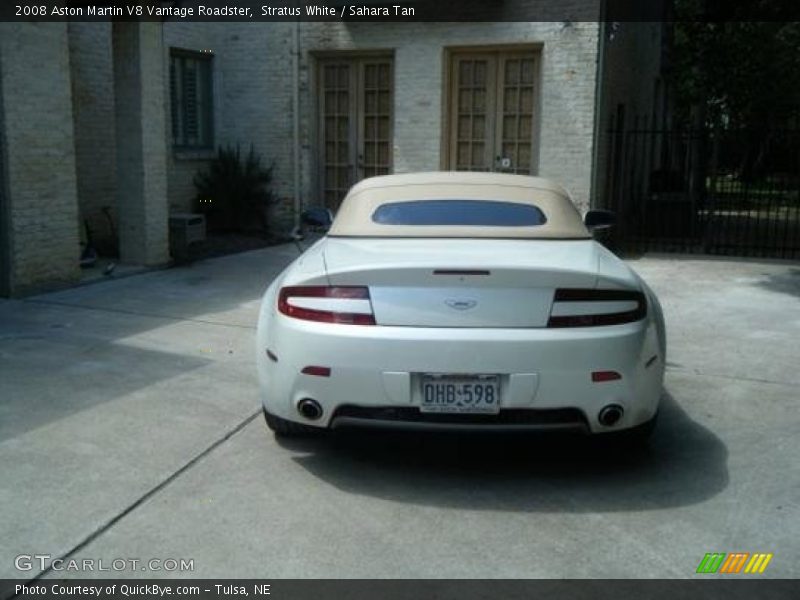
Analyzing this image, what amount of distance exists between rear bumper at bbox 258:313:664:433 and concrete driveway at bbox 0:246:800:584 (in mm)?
300

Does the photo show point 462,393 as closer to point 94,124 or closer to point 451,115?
point 94,124

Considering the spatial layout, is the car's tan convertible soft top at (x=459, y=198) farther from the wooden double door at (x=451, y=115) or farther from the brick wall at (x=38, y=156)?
the wooden double door at (x=451, y=115)

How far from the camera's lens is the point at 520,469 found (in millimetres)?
4309

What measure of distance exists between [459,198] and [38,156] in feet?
17.9

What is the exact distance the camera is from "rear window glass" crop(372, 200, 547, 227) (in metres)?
4.89

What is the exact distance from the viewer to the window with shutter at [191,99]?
13.5 metres

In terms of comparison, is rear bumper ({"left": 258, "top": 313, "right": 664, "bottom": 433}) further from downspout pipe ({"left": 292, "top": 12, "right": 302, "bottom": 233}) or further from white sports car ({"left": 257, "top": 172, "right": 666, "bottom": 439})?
downspout pipe ({"left": 292, "top": 12, "right": 302, "bottom": 233})

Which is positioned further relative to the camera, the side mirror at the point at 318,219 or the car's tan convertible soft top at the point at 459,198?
the side mirror at the point at 318,219

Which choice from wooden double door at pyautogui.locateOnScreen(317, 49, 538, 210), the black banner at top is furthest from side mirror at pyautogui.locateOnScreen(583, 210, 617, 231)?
wooden double door at pyautogui.locateOnScreen(317, 49, 538, 210)

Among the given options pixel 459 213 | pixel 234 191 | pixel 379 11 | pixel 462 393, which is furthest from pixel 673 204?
pixel 462 393

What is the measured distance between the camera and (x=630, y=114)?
15.9 meters

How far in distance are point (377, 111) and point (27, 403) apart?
32.4ft

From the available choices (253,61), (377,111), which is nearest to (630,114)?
(377,111)

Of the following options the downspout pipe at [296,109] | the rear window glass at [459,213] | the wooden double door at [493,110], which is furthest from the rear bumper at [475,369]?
the downspout pipe at [296,109]
